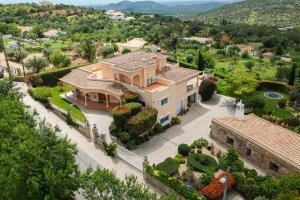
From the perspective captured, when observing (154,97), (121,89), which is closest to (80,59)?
(121,89)

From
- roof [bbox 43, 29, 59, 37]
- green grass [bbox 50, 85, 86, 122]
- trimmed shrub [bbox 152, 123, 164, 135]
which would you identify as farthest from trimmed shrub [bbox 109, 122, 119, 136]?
roof [bbox 43, 29, 59, 37]

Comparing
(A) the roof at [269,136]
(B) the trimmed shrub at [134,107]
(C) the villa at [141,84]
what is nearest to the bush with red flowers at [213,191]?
(A) the roof at [269,136]

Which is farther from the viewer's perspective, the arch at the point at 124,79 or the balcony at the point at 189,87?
the balcony at the point at 189,87

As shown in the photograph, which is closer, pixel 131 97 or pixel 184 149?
pixel 184 149

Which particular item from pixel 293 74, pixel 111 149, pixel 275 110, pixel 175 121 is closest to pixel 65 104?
pixel 111 149

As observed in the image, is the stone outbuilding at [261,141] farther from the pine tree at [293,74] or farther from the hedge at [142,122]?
the pine tree at [293,74]

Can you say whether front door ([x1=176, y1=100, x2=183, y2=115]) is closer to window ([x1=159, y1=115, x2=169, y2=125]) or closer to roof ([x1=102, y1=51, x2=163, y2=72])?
window ([x1=159, y1=115, x2=169, y2=125])

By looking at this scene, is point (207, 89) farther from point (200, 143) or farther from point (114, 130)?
point (114, 130)
